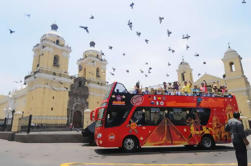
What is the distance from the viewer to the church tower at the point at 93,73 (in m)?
36.0

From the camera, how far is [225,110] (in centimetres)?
996

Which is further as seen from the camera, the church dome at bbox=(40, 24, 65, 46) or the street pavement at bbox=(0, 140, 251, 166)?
the church dome at bbox=(40, 24, 65, 46)

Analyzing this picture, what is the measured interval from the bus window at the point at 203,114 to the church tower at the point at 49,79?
23932 mm

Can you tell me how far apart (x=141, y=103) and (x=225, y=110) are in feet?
17.7

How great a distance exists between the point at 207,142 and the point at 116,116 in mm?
5513

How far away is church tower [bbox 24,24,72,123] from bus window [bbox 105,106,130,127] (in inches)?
882

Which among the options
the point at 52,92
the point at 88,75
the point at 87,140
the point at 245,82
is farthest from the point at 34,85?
the point at 245,82

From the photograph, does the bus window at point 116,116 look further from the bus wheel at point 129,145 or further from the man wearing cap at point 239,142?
the man wearing cap at point 239,142

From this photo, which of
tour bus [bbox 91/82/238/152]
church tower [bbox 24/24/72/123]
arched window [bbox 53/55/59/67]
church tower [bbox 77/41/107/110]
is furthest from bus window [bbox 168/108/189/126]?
arched window [bbox 53/55/59/67]

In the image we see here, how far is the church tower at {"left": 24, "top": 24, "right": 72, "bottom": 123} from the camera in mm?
28487

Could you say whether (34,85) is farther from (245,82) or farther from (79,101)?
(245,82)

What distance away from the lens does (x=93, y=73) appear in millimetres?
37500

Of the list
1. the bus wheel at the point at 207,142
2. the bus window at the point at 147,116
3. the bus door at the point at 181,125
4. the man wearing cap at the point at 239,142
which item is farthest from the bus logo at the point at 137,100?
the man wearing cap at the point at 239,142

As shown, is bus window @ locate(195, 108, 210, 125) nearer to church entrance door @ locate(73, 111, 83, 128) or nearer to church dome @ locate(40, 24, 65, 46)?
church entrance door @ locate(73, 111, 83, 128)
